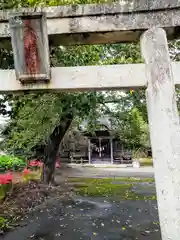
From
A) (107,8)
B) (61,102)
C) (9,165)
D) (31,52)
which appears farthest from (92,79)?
(9,165)

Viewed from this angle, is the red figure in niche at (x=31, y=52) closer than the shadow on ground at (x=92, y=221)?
Yes

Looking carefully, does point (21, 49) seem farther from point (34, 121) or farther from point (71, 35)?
point (34, 121)

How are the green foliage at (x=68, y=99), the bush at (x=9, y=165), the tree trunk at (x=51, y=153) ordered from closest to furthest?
the green foliage at (x=68, y=99), the tree trunk at (x=51, y=153), the bush at (x=9, y=165)

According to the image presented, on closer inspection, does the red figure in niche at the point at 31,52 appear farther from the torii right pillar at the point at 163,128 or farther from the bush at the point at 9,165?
the bush at the point at 9,165

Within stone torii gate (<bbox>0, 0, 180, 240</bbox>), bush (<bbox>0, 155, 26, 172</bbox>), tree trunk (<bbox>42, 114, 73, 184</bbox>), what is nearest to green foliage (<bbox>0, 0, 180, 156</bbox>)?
tree trunk (<bbox>42, 114, 73, 184</bbox>)

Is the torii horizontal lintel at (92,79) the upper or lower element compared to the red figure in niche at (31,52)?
lower

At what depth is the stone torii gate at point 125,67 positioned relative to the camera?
2.74 m

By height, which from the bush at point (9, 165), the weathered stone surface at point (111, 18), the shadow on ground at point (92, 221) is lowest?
the shadow on ground at point (92, 221)

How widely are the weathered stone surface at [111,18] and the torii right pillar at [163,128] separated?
0.16 metres

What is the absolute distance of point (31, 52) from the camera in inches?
113

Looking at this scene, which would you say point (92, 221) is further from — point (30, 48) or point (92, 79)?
point (30, 48)

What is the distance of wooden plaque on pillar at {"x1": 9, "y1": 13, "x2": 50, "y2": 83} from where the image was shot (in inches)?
112

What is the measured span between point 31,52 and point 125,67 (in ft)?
3.78

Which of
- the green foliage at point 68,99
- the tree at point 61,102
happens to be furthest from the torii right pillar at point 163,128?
the tree at point 61,102
